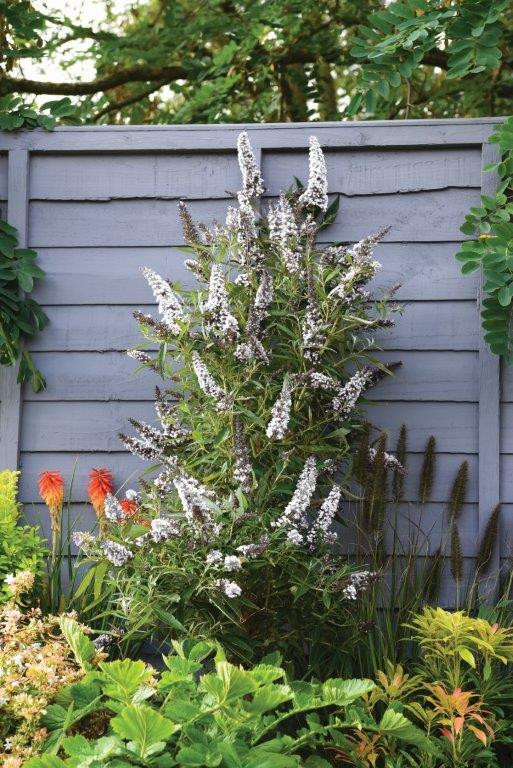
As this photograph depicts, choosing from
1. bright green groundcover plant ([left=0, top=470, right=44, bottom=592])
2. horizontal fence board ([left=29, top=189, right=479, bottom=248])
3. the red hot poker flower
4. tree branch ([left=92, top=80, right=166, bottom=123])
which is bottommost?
bright green groundcover plant ([left=0, top=470, right=44, bottom=592])

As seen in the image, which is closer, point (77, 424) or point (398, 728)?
point (398, 728)

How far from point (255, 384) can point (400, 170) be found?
0.97 metres

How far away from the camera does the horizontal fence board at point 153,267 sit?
3.30m

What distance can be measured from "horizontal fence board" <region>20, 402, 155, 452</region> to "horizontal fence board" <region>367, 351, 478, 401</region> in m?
0.81

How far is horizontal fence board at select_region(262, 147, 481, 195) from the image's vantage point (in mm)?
3314

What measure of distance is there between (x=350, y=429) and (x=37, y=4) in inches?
135

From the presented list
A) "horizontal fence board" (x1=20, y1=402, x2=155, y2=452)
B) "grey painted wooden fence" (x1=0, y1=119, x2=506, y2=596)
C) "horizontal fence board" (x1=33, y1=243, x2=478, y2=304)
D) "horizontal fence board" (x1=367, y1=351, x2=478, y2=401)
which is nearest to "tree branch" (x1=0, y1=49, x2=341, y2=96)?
"grey painted wooden fence" (x1=0, y1=119, x2=506, y2=596)

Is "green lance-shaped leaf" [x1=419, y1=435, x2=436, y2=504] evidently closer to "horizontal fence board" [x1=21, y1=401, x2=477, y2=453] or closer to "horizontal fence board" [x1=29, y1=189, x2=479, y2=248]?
"horizontal fence board" [x1=21, y1=401, x2=477, y2=453]

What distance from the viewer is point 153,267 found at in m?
3.38

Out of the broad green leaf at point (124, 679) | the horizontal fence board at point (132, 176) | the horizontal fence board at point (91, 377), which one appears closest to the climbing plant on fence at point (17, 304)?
the horizontal fence board at point (91, 377)

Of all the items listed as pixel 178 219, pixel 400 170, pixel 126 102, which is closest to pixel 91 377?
pixel 178 219

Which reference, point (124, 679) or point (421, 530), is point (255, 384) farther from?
point (124, 679)

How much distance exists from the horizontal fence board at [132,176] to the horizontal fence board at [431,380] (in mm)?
842

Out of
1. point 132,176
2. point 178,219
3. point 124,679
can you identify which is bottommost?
point 124,679
